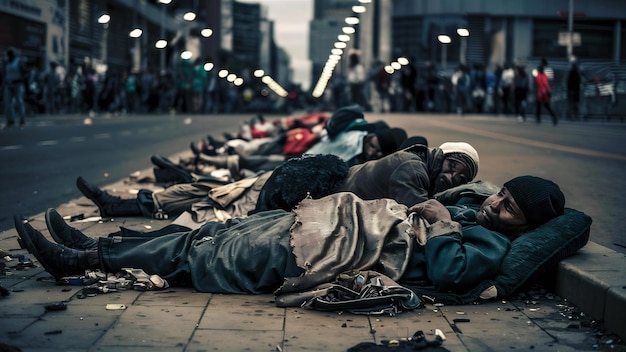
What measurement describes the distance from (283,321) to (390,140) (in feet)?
13.2

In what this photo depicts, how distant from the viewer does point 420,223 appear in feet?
18.1

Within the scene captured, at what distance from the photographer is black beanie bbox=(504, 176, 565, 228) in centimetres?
547

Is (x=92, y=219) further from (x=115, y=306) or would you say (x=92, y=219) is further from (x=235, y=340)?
(x=235, y=340)

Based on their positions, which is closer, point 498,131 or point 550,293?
point 550,293

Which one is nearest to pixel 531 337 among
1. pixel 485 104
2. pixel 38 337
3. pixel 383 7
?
pixel 38 337

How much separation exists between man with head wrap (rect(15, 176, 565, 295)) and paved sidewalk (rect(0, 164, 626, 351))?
12 centimetres

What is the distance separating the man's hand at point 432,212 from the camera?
18.3 feet

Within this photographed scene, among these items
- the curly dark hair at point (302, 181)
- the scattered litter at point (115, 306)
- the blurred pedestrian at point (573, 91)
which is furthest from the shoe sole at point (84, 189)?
the blurred pedestrian at point (573, 91)

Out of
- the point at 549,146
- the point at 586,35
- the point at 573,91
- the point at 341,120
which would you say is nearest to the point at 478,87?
the point at 573,91

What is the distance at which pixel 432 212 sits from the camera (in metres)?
5.60

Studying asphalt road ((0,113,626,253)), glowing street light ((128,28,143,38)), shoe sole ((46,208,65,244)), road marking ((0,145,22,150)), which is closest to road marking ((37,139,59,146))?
asphalt road ((0,113,626,253))

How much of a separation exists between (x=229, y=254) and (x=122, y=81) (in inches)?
1721

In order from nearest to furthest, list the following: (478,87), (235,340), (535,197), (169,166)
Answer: (235,340), (535,197), (169,166), (478,87)

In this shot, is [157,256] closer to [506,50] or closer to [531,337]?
[531,337]
